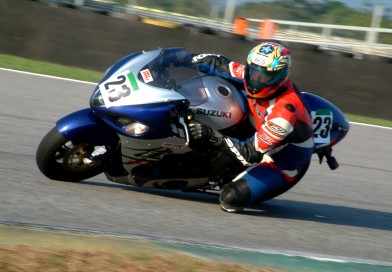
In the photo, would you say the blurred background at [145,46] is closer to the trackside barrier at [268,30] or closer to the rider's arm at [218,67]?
the trackside barrier at [268,30]

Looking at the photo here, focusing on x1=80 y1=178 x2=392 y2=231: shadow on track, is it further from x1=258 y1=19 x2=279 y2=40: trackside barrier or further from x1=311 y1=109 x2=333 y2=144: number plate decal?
x1=258 y1=19 x2=279 y2=40: trackside barrier

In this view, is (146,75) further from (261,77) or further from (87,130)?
(261,77)

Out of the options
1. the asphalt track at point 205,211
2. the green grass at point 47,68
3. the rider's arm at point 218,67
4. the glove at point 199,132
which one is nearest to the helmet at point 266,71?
the rider's arm at point 218,67

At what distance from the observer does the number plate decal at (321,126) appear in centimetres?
629

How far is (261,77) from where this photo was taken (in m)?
5.75

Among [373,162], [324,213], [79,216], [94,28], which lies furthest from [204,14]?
[79,216]

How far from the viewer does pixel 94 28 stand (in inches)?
494

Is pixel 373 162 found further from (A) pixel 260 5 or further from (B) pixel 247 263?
(A) pixel 260 5

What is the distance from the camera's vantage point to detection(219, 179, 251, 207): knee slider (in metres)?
5.92

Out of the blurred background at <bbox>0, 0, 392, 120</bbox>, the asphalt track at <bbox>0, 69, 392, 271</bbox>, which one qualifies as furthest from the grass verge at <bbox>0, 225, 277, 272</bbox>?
the blurred background at <bbox>0, 0, 392, 120</bbox>

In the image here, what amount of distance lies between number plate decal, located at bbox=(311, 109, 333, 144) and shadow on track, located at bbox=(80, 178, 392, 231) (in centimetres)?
66

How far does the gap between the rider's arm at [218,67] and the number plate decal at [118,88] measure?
71 centimetres

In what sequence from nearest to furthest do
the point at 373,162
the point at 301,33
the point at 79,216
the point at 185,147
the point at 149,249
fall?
the point at 149,249, the point at 79,216, the point at 185,147, the point at 373,162, the point at 301,33

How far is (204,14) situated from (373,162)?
10.8 m
